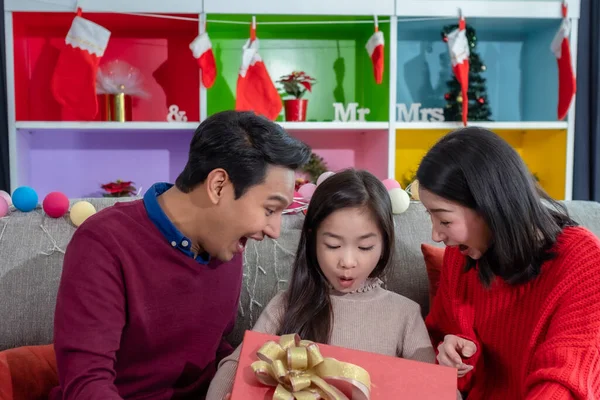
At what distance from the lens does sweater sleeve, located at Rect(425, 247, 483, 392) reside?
4.34 ft

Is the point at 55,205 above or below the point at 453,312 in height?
above

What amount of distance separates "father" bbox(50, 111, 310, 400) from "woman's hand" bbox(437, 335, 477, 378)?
41 cm

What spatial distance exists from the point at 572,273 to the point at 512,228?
5.1 inches

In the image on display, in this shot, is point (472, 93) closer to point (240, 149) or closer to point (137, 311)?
point (240, 149)

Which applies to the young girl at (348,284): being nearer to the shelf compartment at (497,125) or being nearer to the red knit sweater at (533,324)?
the red knit sweater at (533,324)

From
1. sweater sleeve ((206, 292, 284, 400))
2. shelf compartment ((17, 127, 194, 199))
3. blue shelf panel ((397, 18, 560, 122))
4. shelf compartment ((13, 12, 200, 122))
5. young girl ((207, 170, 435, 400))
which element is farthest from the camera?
blue shelf panel ((397, 18, 560, 122))

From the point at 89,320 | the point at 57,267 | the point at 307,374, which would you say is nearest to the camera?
the point at 307,374

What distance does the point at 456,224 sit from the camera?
117 cm

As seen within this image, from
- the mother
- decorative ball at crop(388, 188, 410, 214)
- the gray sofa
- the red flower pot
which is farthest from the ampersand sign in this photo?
the mother

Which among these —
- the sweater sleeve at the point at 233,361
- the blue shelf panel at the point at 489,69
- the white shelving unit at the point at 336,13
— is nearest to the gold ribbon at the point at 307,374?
the sweater sleeve at the point at 233,361

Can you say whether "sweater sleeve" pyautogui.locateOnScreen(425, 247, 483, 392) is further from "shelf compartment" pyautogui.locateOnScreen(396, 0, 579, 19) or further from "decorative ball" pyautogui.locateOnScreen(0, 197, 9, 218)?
"shelf compartment" pyautogui.locateOnScreen(396, 0, 579, 19)

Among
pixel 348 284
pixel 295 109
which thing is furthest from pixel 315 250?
pixel 295 109

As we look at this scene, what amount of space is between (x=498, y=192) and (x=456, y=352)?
326mm

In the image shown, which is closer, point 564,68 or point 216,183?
point 216,183
